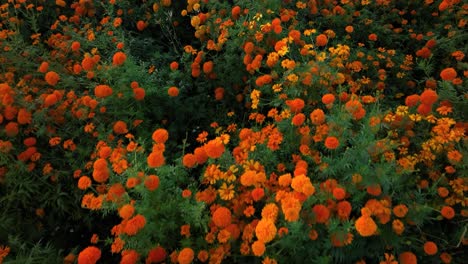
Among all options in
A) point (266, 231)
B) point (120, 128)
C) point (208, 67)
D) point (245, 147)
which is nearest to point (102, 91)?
point (120, 128)

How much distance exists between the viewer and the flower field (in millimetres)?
1861

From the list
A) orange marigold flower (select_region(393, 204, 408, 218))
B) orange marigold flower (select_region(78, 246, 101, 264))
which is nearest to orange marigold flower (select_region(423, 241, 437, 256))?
orange marigold flower (select_region(393, 204, 408, 218))

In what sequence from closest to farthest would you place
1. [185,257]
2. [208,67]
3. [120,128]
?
[185,257] → [120,128] → [208,67]

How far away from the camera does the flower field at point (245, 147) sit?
186 centimetres

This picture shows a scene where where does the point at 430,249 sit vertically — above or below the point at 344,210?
below

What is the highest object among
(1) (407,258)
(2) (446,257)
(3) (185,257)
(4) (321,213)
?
(4) (321,213)

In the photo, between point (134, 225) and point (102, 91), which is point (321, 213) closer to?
point (134, 225)

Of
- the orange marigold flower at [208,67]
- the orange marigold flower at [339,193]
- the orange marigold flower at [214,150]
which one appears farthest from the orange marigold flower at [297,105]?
the orange marigold flower at [208,67]

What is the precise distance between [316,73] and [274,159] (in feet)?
2.50

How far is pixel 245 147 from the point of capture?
7.43ft

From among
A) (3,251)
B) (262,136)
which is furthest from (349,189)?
(3,251)

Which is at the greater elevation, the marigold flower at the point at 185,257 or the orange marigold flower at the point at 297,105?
the orange marigold flower at the point at 297,105

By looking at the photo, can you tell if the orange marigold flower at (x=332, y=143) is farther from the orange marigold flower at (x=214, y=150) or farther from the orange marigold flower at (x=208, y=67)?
the orange marigold flower at (x=208, y=67)

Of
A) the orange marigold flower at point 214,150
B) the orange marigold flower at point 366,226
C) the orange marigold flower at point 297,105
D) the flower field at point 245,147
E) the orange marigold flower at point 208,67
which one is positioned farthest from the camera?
the orange marigold flower at point 208,67
